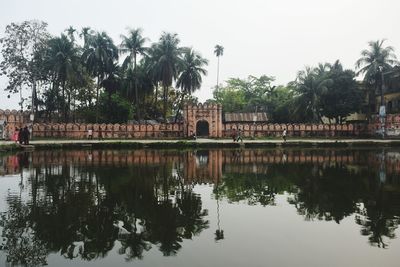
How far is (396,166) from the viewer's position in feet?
70.1

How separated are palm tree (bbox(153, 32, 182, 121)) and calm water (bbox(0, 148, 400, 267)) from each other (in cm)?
3533

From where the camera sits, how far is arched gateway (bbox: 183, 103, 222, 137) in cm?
5131

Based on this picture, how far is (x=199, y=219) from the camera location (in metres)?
10.4

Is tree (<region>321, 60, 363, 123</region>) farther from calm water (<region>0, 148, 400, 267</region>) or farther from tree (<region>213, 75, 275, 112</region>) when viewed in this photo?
calm water (<region>0, 148, 400, 267</region>)

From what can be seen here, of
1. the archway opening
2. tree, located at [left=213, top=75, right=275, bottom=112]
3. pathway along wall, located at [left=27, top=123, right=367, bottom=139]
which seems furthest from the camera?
tree, located at [left=213, top=75, right=275, bottom=112]

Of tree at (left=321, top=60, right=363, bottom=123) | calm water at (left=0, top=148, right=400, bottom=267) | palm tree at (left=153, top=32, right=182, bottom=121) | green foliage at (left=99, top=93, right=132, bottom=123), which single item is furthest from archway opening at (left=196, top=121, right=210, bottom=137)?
calm water at (left=0, top=148, right=400, bottom=267)

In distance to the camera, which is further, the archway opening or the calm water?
the archway opening

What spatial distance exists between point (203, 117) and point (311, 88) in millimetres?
15727

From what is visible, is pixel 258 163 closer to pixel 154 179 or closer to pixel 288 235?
pixel 154 179

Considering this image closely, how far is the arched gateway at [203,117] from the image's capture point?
5131cm

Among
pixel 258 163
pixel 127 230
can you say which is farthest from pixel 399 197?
pixel 258 163

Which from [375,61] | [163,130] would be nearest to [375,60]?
[375,61]

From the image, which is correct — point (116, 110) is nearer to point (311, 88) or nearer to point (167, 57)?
point (167, 57)

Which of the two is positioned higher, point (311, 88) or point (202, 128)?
point (311, 88)
